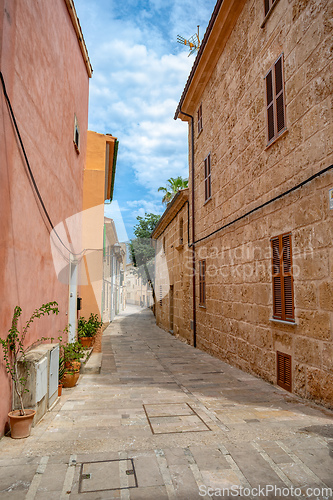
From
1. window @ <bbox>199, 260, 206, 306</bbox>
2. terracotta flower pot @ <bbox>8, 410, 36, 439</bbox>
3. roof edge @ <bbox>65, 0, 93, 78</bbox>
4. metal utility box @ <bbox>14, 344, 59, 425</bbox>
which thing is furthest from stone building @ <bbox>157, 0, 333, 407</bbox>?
terracotta flower pot @ <bbox>8, 410, 36, 439</bbox>

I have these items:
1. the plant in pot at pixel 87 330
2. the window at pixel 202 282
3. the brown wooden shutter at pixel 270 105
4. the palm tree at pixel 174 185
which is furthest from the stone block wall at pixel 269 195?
the palm tree at pixel 174 185

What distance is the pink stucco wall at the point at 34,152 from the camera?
3627 millimetres

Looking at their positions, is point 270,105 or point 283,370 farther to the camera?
point 270,105

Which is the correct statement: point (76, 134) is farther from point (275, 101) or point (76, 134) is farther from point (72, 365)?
point (72, 365)

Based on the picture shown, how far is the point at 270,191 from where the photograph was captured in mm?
6117

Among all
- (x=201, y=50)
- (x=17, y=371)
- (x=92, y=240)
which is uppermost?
(x=201, y=50)

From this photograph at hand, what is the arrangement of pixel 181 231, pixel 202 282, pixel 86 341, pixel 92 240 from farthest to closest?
pixel 181 231
pixel 202 282
pixel 92 240
pixel 86 341

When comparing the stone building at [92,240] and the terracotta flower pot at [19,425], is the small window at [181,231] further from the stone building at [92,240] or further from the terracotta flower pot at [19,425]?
the terracotta flower pot at [19,425]

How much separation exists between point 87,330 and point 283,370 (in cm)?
500

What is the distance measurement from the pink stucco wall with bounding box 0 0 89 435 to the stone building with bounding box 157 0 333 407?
350cm

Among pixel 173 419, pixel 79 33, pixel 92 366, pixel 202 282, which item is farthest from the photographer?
pixel 202 282

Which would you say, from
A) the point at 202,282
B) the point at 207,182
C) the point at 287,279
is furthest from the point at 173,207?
the point at 287,279

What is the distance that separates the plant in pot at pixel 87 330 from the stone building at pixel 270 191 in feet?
9.85

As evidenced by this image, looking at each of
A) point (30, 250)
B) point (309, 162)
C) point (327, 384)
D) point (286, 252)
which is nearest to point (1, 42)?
point (30, 250)
